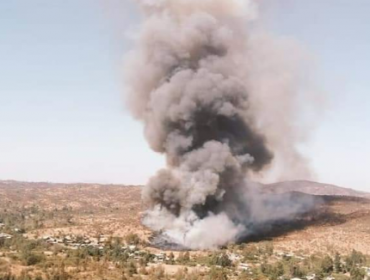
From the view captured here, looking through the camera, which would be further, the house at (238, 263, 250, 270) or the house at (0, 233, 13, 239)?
the house at (0, 233, 13, 239)

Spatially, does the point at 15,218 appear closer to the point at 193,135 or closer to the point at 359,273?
the point at 193,135

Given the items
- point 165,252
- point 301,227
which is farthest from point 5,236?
point 301,227

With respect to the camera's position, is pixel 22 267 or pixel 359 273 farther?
pixel 359 273

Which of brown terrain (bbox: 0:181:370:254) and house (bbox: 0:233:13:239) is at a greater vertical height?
brown terrain (bbox: 0:181:370:254)

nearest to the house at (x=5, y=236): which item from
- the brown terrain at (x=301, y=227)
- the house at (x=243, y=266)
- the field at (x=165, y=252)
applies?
the field at (x=165, y=252)

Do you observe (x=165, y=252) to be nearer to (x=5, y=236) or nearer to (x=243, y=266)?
(x=243, y=266)

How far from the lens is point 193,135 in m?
46.1

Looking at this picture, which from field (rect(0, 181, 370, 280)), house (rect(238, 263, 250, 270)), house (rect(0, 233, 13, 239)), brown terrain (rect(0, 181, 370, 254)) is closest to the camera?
field (rect(0, 181, 370, 280))

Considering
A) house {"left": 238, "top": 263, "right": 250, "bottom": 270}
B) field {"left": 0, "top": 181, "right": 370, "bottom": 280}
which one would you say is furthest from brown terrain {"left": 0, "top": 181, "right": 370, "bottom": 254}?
house {"left": 238, "top": 263, "right": 250, "bottom": 270}

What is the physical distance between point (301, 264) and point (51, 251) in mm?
19961

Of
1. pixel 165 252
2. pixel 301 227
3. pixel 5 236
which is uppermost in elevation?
pixel 301 227

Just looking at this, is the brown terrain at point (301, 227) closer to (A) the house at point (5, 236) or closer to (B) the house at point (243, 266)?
(A) the house at point (5, 236)

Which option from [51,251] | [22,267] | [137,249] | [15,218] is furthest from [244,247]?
[15,218]

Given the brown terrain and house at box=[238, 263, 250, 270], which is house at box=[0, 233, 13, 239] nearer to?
the brown terrain
